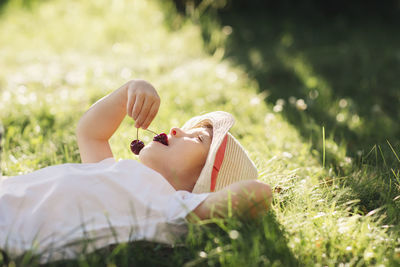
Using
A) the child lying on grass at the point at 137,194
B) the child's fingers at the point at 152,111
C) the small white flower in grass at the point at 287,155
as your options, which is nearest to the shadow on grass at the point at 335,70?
the small white flower in grass at the point at 287,155

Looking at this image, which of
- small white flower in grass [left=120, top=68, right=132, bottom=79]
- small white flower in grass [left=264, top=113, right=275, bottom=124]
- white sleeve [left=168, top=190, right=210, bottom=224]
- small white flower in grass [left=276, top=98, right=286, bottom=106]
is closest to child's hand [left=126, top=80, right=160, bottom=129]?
white sleeve [left=168, top=190, right=210, bottom=224]

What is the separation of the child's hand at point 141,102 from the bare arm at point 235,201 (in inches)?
20.6

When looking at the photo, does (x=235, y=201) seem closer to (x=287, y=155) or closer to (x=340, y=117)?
(x=287, y=155)

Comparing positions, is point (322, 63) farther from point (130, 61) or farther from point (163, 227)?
point (163, 227)

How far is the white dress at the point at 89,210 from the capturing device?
1.73 metres

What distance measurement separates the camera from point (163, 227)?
1871 mm

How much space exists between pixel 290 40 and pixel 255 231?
4989 mm

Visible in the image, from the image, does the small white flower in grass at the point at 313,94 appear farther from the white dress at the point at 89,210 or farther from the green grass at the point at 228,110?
the white dress at the point at 89,210

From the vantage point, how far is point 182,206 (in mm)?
1845

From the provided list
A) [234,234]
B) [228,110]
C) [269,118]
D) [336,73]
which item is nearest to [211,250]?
[234,234]

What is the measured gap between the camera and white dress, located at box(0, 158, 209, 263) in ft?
5.69

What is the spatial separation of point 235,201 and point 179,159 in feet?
1.16

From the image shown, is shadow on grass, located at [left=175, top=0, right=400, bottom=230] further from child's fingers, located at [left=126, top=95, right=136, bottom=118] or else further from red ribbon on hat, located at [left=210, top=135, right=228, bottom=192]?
child's fingers, located at [left=126, top=95, right=136, bottom=118]

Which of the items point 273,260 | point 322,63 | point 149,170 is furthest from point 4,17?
point 273,260
